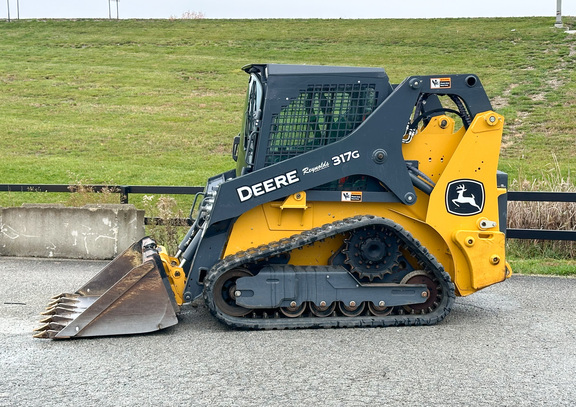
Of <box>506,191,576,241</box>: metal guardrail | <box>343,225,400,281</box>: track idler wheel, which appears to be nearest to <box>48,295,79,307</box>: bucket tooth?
<box>343,225,400,281</box>: track idler wheel

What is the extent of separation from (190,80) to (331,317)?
2988 cm

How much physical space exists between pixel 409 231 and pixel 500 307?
1.51 m

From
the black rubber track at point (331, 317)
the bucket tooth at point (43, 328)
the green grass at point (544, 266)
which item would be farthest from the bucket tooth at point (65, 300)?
the green grass at point (544, 266)

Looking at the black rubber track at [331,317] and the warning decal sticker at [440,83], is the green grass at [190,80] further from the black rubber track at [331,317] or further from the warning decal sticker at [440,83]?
the black rubber track at [331,317]

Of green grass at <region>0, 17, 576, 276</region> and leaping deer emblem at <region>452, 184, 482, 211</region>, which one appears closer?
leaping deer emblem at <region>452, 184, 482, 211</region>

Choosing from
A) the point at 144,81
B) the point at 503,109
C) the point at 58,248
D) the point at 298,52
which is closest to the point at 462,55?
the point at 298,52

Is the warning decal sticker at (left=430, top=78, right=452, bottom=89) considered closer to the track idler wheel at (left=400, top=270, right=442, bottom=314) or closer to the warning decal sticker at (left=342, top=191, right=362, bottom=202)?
the warning decal sticker at (left=342, top=191, right=362, bottom=202)

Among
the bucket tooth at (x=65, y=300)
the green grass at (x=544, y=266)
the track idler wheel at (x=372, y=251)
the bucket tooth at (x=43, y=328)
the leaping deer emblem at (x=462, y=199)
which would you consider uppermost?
the leaping deer emblem at (x=462, y=199)

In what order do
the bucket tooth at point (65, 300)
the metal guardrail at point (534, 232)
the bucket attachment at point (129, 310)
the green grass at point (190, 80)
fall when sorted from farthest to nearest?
the green grass at point (190, 80), the metal guardrail at point (534, 232), the bucket tooth at point (65, 300), the bucket attachment at point (129, 310)

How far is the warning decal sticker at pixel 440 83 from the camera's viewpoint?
23.6ft

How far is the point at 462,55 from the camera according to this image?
39.5 meters

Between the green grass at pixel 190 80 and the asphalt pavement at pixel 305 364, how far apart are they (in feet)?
27.3

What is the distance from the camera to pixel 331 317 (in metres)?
7.04

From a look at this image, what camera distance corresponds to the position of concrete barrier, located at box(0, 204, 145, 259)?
1065cm
